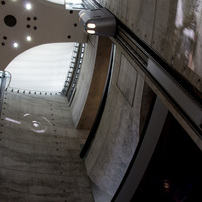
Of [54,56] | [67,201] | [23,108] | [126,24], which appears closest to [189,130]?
[126,24]

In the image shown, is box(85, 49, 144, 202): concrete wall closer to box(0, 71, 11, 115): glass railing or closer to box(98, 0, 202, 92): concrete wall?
box(98, 0, 202, 92): concrete wall

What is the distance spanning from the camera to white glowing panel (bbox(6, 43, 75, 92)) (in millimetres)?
16797

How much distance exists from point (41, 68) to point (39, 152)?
6733 mm

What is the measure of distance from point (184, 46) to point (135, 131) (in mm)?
3795

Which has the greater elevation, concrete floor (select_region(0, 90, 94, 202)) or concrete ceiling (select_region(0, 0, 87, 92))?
concrete ceiling (select_region(0, 0, 87, 92))

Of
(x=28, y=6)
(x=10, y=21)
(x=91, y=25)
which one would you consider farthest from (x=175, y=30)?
(x=10, y=21)

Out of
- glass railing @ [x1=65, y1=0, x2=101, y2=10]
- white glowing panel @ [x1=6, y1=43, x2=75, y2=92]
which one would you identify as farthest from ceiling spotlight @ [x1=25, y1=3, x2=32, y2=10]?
white glowing panel @ [x1=6, y1=43, x2=75, y2=92]

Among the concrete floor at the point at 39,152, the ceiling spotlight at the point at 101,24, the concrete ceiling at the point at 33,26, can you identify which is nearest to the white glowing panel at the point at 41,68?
the concrete floor at the point at 39,152

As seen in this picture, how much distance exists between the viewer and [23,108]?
13875mm

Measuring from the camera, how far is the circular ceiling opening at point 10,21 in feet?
39.1

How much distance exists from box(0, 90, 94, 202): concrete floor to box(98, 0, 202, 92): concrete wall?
5.28m

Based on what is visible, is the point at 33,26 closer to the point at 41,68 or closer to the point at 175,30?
Result: the point at 41,68

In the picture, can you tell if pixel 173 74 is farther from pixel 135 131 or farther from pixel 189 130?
pixel 135 131

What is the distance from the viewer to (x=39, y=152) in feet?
38.2
